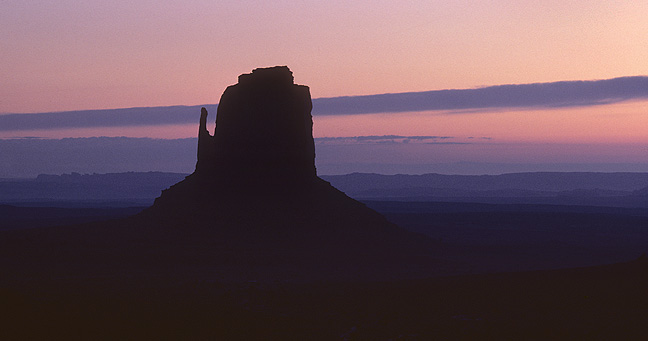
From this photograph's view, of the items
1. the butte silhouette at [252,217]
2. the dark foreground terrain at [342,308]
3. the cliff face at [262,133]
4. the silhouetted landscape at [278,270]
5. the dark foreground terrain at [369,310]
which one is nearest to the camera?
the dark foreground terrain at [369,310]

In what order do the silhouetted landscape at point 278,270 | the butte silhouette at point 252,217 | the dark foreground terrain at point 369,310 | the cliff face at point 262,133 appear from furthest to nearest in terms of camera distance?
the cliff face at point 262,133
the butte silhouette at point 252,217
the silhouetted landscape at point 278,270
the dark foreground terrain at point 369,310

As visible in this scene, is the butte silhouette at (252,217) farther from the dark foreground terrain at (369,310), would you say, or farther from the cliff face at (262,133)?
the dark foreground terrain at (369,310)

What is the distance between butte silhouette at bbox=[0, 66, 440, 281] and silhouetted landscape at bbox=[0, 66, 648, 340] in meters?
0.14

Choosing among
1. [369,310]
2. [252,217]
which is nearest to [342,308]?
[369,310]

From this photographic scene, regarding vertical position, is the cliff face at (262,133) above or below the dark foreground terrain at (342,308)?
above

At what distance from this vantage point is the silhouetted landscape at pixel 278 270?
3186cm

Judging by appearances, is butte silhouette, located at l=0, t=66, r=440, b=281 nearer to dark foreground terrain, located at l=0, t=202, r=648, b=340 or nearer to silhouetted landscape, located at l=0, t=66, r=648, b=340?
silhouetted landscape, located at l=0, t=66, r=648, b=340

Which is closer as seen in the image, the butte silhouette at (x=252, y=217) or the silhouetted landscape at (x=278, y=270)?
the silhouetted landscape at (x=278, y=270)

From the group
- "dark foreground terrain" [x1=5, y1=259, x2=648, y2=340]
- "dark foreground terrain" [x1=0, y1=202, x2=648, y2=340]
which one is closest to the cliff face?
"dark foreground terrain" [x1=0, y1=202, x2=648, y2=340]

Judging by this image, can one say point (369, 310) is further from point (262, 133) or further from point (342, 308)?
point (262, 133)

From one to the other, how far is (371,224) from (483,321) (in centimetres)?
3884

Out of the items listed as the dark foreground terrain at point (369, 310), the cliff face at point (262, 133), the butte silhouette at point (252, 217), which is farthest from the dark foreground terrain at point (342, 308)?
the cliff face at point (262, 133)

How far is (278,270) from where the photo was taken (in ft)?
183

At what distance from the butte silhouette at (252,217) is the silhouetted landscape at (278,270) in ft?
0.45
